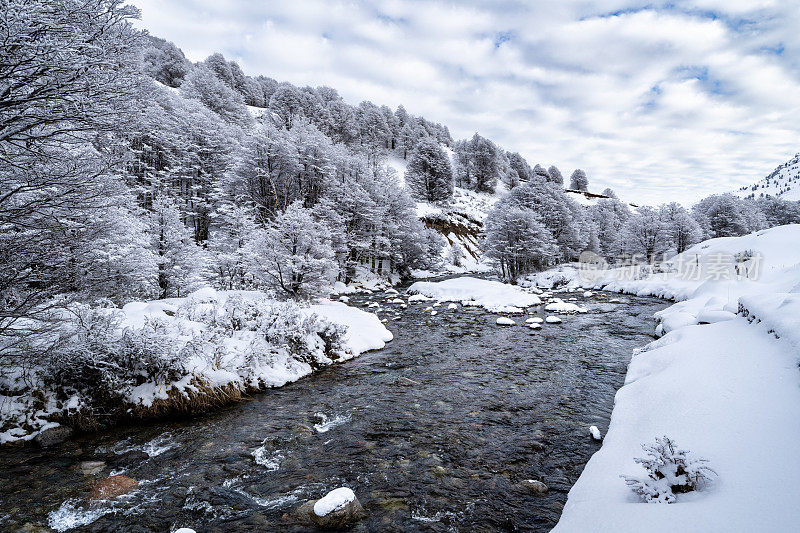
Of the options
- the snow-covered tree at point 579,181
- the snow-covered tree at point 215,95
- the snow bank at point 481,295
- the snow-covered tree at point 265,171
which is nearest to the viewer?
the snow bank at point 481,295

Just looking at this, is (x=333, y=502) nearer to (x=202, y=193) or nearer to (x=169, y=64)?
(x=202, y=193)

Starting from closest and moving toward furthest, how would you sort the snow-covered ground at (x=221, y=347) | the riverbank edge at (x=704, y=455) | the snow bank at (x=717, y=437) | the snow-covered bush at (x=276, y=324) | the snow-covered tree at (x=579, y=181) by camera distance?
the riverbank edge at (x=704, y=455)
the snow bank at (x=717, y=437)
the snow-covered ground at (x=221, y=347)
the snow-covered bush at (x=276, y=324)
the snow-covered tree at (x=579, y=181)

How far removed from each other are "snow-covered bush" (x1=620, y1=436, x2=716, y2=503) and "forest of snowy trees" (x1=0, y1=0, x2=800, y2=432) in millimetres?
9323

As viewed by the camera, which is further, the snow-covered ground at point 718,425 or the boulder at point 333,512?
the boulder at point 333,512

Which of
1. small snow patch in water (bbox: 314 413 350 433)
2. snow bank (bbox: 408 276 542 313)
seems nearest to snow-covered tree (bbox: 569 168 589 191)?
snow bank (bbox: 408 276 542 313)

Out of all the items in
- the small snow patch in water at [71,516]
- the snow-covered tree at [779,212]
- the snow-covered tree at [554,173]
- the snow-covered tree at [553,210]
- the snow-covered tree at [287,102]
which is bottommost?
the small snow patch in water at [71,516]

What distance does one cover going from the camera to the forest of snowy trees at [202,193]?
5.67 metres

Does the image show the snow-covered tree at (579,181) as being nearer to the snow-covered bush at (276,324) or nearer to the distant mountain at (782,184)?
the distant mountain at (782,184)

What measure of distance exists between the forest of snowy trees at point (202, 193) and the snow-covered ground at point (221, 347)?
139 cm

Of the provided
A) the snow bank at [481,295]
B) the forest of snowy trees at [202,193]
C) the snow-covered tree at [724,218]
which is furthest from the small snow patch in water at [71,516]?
the snow-covered tree at [724,218]

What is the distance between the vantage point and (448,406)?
8.73m

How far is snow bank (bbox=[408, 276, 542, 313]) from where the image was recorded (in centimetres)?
2384

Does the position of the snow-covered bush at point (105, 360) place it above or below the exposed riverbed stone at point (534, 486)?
above

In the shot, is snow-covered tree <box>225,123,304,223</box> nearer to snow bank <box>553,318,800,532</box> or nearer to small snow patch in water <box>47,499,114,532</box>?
small snow patch in water <box>47,499,114,532</box>
